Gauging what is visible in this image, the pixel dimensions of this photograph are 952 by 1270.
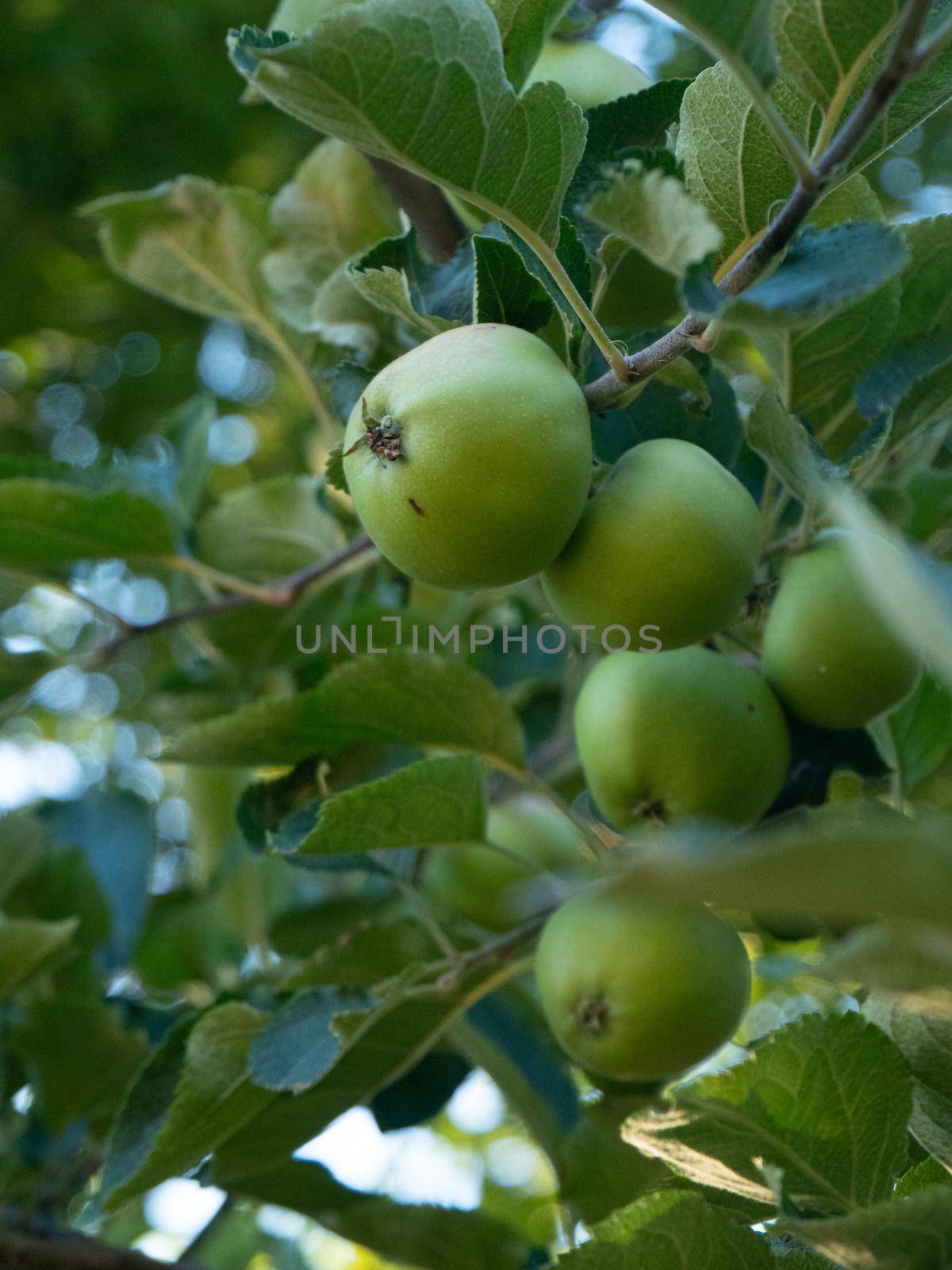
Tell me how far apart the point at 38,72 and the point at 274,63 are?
2.46 meters

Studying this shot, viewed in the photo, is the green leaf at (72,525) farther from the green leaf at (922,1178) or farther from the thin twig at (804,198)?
the green leaf at (922,1178)

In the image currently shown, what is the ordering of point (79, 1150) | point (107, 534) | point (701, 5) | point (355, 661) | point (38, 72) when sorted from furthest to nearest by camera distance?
point (38, 72) < point (79, 1150) < point (107, 534) < point (355, 661) < point (701, 5)

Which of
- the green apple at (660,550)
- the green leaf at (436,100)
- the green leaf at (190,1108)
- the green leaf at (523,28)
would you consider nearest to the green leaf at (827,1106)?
the green apple at (660,550)

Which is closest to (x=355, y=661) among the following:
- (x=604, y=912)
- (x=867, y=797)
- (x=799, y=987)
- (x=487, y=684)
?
(x=487, y=684)

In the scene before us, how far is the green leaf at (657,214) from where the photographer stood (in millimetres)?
533

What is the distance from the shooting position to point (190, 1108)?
0.88 metres

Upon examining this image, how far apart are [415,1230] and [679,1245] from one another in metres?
0.60

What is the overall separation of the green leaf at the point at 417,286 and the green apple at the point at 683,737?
0.82ft

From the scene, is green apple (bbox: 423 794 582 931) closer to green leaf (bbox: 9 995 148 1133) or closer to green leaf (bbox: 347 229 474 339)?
green leaf (bbox: 9 995 148 1133)

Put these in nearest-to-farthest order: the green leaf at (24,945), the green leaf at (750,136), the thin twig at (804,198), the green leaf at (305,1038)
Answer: the thin twig at (804,198) → the green leaf at (750,136) → the green leaf at (305,1038) → the green leaf at (24,945)

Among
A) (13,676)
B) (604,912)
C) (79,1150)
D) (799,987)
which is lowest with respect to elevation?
(79,1150)

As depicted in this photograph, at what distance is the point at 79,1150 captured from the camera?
129cm

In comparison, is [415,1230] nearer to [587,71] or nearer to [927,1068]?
[927,1068]

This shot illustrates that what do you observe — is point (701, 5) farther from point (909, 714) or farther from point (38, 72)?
point (38, 72)
